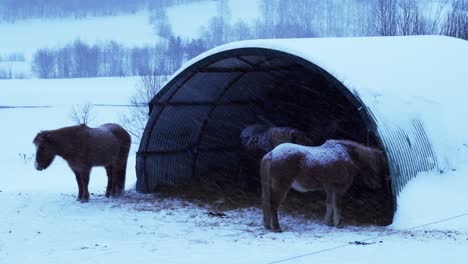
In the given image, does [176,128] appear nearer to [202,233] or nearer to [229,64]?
[229,64]

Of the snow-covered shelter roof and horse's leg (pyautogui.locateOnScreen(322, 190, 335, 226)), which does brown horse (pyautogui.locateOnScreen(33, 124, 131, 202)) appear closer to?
the snow-covered shelter roof

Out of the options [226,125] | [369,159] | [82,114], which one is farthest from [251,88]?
[82,114]

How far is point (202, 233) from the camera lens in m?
9.02

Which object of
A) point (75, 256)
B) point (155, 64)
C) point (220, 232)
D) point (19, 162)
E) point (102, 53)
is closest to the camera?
point (75, 256)

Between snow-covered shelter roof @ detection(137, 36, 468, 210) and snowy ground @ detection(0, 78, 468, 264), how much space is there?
61cm

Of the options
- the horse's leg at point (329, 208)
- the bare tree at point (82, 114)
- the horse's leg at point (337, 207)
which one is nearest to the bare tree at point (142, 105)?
the bare tree at point (82, 114)


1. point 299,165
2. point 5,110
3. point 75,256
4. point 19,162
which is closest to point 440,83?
point 299,165

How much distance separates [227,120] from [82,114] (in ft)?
86.7

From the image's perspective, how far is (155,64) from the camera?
38.7 metres

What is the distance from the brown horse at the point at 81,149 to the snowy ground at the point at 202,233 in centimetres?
66

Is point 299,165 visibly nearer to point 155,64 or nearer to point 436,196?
point 436,196

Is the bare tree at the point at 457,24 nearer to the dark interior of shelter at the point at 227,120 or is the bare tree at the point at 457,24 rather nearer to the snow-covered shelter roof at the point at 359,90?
the snow-covered shelter roof at the point at 359,90

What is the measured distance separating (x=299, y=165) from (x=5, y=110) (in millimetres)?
40231

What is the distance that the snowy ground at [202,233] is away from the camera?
7145 mm
